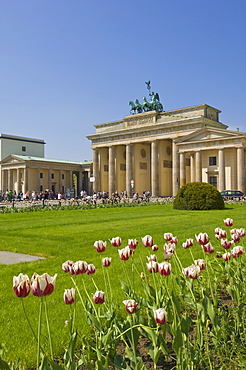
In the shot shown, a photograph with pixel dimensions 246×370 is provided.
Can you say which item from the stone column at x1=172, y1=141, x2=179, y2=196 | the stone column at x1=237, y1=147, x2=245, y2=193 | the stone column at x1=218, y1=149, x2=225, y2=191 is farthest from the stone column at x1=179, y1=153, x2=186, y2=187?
the stone column at x1=237, y1=147, x2=245, y2=193

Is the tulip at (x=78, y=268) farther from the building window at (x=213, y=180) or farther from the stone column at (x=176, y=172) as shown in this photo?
the stone column at (x=176, y=172)

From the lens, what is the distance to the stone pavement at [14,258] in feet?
27.7

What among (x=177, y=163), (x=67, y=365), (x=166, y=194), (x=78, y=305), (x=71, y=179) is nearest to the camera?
(x=67, y=365)

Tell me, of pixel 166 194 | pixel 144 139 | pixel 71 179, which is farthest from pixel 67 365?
pixel 71 179

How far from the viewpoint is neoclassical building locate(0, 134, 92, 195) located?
253 ft

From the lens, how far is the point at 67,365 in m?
2.41

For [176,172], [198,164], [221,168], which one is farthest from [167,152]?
[221,168]

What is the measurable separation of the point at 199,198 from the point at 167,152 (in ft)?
122

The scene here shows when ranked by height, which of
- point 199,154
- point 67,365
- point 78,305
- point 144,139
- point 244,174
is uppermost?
point 144,139

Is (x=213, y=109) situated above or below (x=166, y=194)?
above

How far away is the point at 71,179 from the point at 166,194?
29.1 meters

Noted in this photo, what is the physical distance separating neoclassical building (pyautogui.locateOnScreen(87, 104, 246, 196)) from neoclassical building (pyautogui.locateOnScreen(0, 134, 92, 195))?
9412 mm

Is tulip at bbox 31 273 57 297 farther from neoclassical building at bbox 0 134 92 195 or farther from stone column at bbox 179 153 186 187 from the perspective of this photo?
neoclassical building at bbox 0 134 92 195

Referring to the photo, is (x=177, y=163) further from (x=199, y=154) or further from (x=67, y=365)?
(x=67, y=365)
